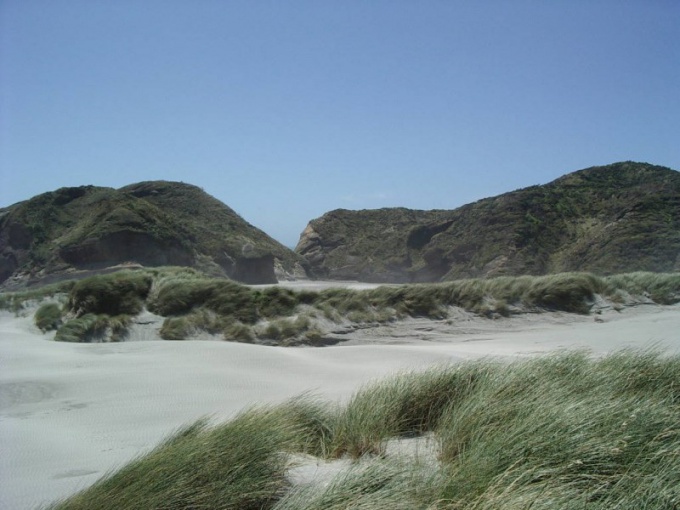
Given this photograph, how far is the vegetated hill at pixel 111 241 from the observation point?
18.7 meters

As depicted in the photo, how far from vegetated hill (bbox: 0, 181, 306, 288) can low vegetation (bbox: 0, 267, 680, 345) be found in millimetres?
5403

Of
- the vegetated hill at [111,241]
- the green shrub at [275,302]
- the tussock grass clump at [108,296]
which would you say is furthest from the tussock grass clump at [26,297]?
the vegetated hill at [111,241]

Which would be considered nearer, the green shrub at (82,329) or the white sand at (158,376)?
the white sand at (158,376)

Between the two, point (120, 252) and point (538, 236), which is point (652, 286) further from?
point (120, 252)

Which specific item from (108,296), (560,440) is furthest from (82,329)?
(560,440)

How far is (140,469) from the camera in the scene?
3432mm

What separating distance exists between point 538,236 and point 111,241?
14807 mm

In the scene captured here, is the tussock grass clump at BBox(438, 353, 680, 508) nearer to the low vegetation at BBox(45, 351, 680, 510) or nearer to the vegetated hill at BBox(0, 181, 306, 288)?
the low vegetation at BBox(45, 351, 680, 510)

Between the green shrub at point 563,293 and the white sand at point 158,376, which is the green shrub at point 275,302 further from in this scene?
the green shrub at point 563,293

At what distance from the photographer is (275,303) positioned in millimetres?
11898

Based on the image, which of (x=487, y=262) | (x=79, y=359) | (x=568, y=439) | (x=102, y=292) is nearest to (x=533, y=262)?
(x=487, y=262)

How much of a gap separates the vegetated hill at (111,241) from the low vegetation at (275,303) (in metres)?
5.40

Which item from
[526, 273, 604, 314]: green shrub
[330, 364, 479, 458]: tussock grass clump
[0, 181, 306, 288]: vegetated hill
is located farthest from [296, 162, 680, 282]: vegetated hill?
[330, 364, 479, 458]: tussock grass clump

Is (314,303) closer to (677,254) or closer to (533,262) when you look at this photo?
(533,262)
